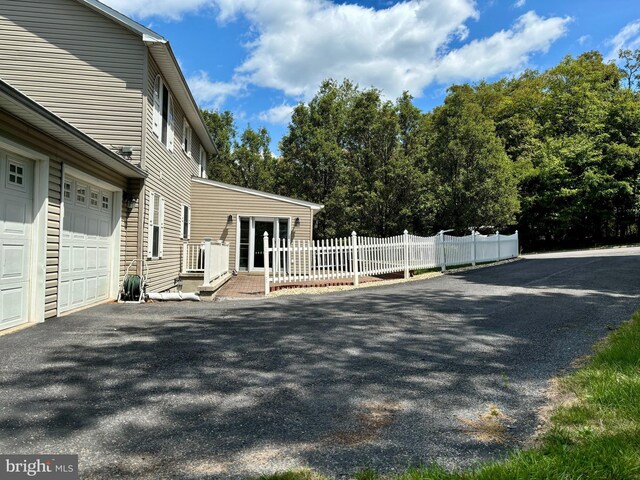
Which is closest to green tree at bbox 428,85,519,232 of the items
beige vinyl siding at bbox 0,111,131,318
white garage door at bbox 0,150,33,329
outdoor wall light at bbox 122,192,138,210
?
outdoor wall light at bbox 122,192,138,210

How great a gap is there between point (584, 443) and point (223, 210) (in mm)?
14406

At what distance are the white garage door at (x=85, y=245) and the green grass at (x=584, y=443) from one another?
6.32 meters

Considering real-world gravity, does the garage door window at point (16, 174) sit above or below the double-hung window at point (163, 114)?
below

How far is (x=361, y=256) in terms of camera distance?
11.7 m

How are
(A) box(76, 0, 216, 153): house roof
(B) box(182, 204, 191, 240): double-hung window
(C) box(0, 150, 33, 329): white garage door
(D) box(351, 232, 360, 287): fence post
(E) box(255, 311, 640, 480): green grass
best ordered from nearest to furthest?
(E) box(255, 311, 640, 480): green grass < (C) box(0, 150, 33, 329): white garage door < (A) box(76, 0, 216, 153): house roof < (D) box(351, 232, 360, 287): fence post < (B) box(182, 204, 191, 240): double-hung window

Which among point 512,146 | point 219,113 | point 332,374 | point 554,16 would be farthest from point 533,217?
point 332,374

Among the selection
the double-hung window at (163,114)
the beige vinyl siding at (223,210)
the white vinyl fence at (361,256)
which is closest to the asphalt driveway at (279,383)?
the white vinyl fence at (361,256)

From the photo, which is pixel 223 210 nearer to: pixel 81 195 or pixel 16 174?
pixel 81 195

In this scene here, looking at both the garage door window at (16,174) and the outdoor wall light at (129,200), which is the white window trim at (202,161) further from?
the garage door window at (16,174)

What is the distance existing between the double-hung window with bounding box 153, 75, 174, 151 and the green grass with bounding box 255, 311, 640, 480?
9681 mm

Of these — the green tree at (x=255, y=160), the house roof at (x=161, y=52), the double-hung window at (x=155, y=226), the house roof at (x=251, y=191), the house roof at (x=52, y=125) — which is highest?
the green tree at (x=255, y=160)

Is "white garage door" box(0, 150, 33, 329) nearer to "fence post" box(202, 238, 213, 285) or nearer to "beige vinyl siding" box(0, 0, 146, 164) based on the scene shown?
"beige vinyl siding" box(0, 0, 146, 164)

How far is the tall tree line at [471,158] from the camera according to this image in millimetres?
18484

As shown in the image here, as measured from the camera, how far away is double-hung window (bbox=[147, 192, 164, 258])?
31.8 feet
